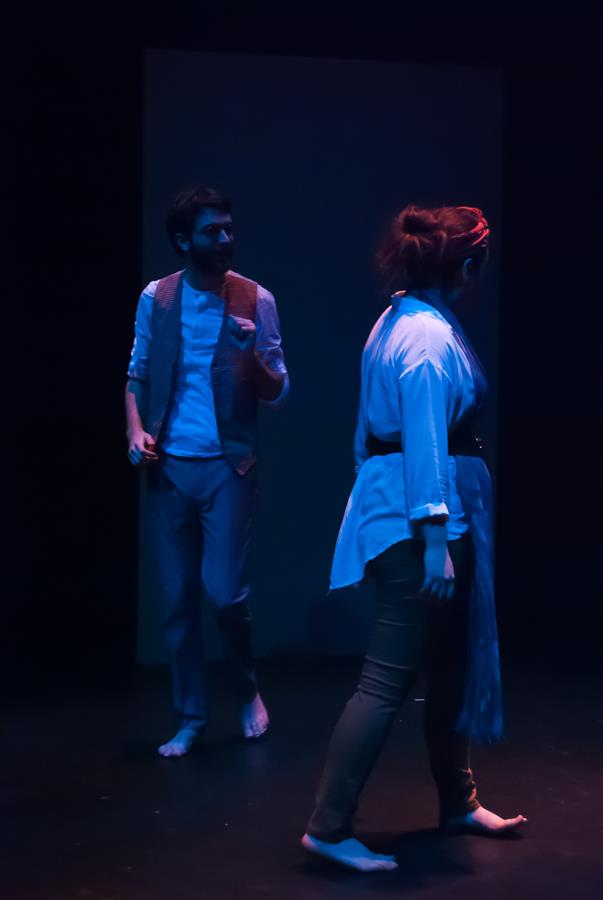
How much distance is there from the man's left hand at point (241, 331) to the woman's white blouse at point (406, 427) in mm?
752

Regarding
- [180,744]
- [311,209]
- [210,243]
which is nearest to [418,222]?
[210,243]

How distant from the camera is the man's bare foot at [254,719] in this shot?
398 centimetres

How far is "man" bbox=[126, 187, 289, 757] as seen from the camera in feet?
12.3

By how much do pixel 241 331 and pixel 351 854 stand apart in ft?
4.64

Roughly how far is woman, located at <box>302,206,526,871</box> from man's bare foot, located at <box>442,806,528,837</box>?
0.22 metres

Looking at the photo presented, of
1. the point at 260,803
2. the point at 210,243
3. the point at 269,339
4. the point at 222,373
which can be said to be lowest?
the point at 260,803

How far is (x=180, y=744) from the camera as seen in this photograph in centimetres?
379

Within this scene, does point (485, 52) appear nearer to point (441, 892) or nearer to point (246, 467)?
point (246, 467)

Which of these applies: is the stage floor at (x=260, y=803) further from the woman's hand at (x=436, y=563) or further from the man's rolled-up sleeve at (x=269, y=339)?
the man's rolled-up sleeve at (x=269, y=339)

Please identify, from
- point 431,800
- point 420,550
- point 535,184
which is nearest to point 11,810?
point 431,800

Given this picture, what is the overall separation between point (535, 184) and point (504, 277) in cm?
36

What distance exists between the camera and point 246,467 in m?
3.78

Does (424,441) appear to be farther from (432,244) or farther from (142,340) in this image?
(142,340)

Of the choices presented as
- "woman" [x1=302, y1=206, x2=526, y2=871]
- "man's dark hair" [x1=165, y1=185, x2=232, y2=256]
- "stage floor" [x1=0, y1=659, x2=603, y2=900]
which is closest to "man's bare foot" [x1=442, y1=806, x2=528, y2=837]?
"stage floor" [x1=0, y1=659, x2=603, y2=900]
